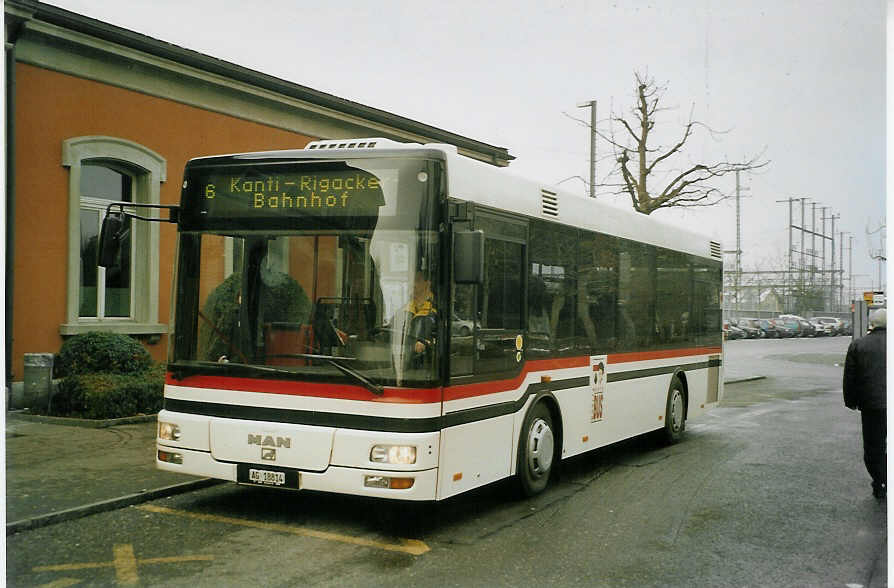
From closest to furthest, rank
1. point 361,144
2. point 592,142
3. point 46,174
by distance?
point 361,144 < point 46,174 < point 592,142

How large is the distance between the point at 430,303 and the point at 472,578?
1903 mm

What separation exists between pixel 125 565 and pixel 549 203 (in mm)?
4771

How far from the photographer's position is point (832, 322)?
7600cm

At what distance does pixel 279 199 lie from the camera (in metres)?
6.88

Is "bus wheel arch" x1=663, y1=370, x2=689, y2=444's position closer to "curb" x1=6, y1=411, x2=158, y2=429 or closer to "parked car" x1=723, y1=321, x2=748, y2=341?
"curb" x1=6, y1=411, x2=158, y2=429

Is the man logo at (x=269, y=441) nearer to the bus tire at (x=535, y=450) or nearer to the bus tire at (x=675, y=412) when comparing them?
the bus tire at (x=535, y=450)

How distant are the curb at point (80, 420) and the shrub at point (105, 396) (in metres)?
0.23

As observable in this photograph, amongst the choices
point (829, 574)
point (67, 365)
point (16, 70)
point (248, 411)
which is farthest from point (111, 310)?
point (829, 574)

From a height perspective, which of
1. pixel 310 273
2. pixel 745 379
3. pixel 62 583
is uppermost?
pixel 310 273

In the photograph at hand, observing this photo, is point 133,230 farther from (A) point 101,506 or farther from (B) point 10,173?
(A) point 101,506

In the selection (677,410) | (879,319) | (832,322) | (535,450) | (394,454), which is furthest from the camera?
(832,322)

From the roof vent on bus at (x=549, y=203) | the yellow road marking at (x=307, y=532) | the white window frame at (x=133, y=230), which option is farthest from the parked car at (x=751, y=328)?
the yellow road marking at (x=307, y=532)

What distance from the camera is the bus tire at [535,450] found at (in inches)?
311

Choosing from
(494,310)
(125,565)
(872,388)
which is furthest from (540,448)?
(125,565)
